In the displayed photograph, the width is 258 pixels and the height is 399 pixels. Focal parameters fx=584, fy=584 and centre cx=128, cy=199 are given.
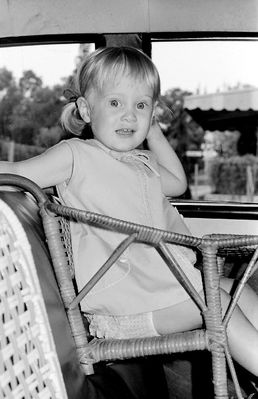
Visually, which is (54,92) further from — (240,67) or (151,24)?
(151,24)

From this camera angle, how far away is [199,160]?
6367mm

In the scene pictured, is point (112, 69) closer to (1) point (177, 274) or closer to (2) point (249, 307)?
(1) point (177, 274)

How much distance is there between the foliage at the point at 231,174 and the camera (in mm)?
6324

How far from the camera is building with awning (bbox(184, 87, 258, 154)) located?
4.34 m

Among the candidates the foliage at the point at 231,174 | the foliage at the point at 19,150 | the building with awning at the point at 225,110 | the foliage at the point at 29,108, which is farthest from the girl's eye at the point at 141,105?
the foliage at the point at 231,174

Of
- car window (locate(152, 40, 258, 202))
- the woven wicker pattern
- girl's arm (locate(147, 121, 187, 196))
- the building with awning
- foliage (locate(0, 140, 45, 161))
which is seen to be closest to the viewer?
the woven wicker pattern

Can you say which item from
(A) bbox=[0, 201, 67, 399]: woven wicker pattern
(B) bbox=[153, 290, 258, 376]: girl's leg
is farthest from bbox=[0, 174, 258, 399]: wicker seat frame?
(A) bbox=[0, 201, 67, 399]: woven wicker pattern

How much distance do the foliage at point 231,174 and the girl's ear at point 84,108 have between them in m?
4.61

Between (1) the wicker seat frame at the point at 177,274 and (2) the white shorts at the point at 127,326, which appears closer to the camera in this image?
(1) the wicker seat frame at the point at 177,274

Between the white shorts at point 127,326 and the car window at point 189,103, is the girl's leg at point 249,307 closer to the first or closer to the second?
the white shorts at point 127,326

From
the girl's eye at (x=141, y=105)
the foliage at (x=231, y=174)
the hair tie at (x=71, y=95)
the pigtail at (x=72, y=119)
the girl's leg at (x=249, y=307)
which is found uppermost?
the hair tie at (x=71, y=95)

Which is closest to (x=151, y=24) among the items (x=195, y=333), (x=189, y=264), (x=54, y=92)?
(x=189, y=264)

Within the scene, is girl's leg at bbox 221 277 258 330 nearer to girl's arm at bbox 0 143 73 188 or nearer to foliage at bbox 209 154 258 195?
girl's arm at bbox 0 143 73 188

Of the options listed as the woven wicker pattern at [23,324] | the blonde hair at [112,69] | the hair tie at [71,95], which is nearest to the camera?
the woven wicker pattern at [23,324]
